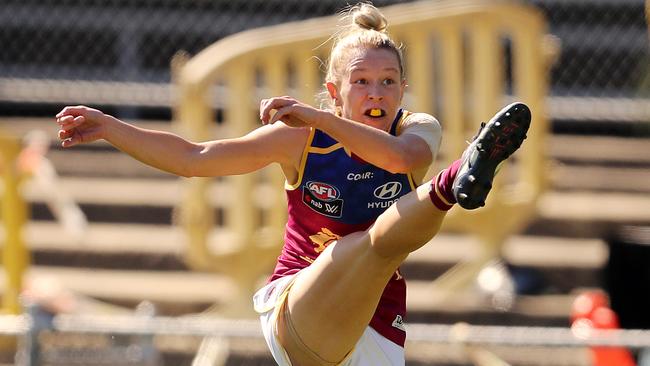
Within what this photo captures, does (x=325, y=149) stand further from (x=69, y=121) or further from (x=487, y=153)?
(x=69, y=121)

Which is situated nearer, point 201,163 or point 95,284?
point 201,163

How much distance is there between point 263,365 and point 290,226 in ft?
9.43

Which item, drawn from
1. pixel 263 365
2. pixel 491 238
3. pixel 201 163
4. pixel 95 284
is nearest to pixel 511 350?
pixel 491 238

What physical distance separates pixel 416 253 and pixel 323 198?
13.2 ft

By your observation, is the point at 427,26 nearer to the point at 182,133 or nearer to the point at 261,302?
the point at 182,133

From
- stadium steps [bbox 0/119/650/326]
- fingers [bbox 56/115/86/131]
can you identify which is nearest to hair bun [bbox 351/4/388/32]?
fingers [bbox 56/115/86/131]

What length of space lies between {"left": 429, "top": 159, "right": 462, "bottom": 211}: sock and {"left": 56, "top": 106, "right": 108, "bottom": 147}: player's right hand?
945 millimetres

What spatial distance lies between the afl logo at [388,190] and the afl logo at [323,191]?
121 millimetres

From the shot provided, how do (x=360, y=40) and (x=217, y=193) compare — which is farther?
(x=217, y=193)

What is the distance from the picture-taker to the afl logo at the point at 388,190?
4.30m

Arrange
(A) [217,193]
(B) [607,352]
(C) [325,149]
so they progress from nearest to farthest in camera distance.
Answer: (C) [325,149] < (B) [607,352] < (A) [217,193]

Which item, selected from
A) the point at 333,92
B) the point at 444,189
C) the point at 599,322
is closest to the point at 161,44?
the point at 599,322

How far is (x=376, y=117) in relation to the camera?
427 centimetres

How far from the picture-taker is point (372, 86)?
4250mm
